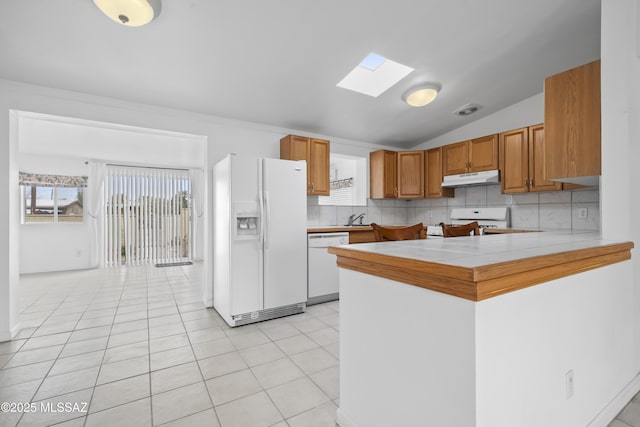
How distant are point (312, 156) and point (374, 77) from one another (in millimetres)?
1214

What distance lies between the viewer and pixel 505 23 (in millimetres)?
2436

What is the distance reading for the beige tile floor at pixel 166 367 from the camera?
154 centimetres

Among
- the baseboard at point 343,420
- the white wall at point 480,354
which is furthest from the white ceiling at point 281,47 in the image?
the baseboard at point 343,420

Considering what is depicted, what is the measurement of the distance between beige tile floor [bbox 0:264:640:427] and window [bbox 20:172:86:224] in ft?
9.59

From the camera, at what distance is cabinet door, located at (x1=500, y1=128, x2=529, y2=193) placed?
11.3 feet

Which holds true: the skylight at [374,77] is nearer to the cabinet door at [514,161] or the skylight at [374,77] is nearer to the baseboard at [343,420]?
the cabinet door at [514,161]

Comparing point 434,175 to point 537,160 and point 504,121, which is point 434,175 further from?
point 537,160

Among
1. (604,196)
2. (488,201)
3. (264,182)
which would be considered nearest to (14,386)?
(264,182)

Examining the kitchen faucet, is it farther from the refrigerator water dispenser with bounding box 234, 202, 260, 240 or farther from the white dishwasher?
the refrigerator water dispenser with bounding box 234, 202, 260, 240

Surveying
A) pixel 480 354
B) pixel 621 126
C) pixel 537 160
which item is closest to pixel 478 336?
pixel 480 354

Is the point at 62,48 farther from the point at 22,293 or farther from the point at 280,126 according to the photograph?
the point at 22,293

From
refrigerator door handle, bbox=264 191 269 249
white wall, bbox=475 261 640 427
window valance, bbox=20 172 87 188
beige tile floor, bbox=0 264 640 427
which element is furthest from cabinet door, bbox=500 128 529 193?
window valance, bbox=20 172 87 188

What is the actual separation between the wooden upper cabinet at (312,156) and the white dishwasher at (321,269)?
28.7 inches

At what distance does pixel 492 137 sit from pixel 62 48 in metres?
4.58
